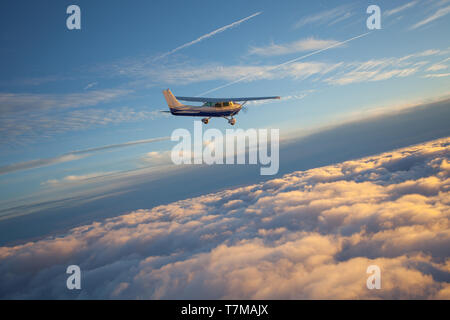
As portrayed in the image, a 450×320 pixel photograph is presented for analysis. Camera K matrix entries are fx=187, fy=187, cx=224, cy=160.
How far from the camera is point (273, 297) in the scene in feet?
619

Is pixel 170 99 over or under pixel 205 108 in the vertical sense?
over

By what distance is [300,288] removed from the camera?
606 ft

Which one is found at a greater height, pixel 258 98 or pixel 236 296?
pixel 258 98

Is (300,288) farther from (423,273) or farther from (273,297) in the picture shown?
(423,273)

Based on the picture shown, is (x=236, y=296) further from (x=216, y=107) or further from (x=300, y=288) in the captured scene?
(x=216, y=107)

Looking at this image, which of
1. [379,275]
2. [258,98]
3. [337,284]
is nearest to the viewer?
[258,98]

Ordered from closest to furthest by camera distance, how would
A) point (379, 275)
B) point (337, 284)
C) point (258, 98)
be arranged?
point (258, 98) < point (337, 284) < point (379, 275)

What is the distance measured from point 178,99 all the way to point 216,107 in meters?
7.03

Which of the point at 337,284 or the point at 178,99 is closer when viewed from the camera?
the point at 178,99

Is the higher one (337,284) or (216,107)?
(216,107)
